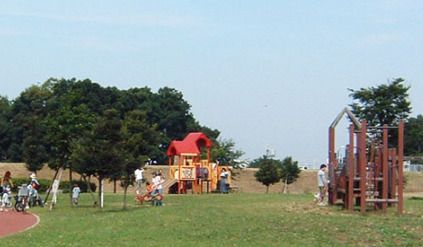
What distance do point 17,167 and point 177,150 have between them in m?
17.9

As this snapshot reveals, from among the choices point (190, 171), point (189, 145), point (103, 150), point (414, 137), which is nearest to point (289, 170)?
point (189, 145)

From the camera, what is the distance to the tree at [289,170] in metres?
65.0

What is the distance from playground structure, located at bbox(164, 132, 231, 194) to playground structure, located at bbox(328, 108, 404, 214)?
937 inches

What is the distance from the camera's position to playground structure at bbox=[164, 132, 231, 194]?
54719 millimetres

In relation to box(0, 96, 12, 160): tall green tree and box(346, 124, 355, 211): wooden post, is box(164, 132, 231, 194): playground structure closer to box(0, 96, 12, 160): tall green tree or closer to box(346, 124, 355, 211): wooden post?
box(346, 124, 355, 211): wooden post

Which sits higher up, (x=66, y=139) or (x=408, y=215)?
(x=66, y=139)

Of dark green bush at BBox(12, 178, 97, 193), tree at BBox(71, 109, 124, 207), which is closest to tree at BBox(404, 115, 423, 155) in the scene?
dark green bush at BBox(12, 178, 97, 193)

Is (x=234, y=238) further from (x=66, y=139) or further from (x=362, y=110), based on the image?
(x=362, y=110)

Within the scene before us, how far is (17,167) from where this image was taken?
68562mm

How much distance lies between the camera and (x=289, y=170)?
6544 centimetres

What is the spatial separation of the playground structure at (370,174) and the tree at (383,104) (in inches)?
703

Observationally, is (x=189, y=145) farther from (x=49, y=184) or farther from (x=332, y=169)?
(x=332, y=169)

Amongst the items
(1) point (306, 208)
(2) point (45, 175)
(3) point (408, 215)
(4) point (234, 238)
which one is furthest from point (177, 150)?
(4) point (234, 238)

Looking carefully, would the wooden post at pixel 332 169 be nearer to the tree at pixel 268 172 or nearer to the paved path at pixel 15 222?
the paved path at pixel 15 222
